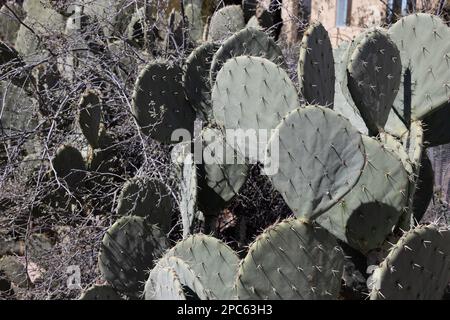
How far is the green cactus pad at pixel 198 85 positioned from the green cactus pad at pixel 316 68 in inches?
26.5

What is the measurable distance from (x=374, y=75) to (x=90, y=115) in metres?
1.61

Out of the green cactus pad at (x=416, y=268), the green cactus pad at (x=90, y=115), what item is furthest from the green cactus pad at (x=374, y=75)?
the green cactus pad at (x=90, y=115)

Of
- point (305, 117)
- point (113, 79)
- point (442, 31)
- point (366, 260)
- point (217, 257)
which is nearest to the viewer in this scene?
point (305, 117)

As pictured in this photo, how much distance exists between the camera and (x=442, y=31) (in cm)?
335

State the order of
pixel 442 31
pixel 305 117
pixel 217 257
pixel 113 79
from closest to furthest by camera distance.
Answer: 1. pixel 305 117
2. pixel 217 257
3. pixel 442 31
4. pixel 113 79

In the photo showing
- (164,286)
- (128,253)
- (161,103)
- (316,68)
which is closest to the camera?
(164,286)

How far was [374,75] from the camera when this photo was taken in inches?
124

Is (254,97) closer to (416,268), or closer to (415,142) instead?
(415,142)

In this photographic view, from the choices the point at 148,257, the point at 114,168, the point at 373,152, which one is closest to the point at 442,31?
the point at 373,152

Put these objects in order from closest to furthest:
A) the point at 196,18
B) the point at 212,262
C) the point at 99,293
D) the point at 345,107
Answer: the point at 212,262
the point at 99,293
the point at 345,107
the point at 196,18

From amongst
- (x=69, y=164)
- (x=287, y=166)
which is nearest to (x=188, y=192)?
(x=287, y=166)

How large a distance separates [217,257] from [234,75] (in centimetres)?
81

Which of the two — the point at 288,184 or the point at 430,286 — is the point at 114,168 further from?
the point at 430,286

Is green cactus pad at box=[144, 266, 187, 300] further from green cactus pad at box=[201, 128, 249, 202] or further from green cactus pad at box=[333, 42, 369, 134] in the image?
green cactus pad at box=[333, 42, 369, 134]
